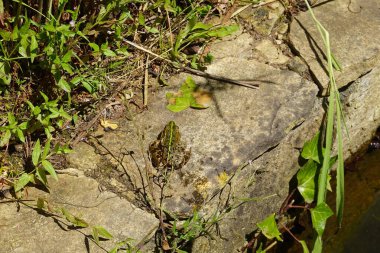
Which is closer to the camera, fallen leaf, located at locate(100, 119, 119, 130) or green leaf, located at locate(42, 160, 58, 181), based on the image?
green leaf, located at locate(42, 160, 58, 181)

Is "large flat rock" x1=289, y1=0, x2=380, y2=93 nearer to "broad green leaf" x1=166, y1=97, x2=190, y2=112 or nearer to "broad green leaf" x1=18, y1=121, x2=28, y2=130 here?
"broad green leaf" x1=166, y1=97, x2=190, y2=112

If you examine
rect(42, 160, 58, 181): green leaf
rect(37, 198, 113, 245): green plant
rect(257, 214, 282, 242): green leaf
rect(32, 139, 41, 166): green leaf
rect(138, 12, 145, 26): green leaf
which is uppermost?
rect(138, 12, 145, 26): green leaf

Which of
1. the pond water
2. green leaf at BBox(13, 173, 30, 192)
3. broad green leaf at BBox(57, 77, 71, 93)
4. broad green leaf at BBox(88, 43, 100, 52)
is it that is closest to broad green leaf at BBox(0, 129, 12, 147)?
green leaf at BBox(13, 173, 30, 192)

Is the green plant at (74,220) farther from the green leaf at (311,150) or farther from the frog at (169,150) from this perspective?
the green leaf at (311,150)

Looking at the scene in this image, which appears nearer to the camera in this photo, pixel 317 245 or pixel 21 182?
pixel 21 182

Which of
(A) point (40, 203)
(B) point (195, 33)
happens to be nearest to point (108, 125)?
(A) point (40, 203)

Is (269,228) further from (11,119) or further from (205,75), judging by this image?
(11,119)

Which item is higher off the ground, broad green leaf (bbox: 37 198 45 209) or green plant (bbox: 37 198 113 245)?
broad green leaf (bbox: 37 198 45 209)

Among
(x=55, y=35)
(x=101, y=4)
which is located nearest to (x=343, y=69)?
(x=101, y=4)
